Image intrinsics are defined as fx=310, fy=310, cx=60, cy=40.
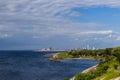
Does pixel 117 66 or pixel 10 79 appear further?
pixel 10 79

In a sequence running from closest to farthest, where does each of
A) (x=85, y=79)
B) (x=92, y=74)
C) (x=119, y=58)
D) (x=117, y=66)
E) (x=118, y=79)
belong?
(x=118, y=79) < (x=85, y=79) < (x=92, y=74) < (x=117, y=66) < (x=119, y=58)

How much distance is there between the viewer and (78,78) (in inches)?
2402

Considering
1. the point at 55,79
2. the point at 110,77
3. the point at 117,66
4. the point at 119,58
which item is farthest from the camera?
the point at 55,79

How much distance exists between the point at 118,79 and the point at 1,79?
220 ft

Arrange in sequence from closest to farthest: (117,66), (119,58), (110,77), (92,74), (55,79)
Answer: (110,77)
(92,74)
(117,66)
(119,58)
(55,79)

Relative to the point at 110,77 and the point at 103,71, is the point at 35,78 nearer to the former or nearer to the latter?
the point at 103,71

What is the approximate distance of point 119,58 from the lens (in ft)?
259

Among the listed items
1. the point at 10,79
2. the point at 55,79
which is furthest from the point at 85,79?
the point at 10,79

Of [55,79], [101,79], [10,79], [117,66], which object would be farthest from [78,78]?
[10,79]

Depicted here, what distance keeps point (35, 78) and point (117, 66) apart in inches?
1782

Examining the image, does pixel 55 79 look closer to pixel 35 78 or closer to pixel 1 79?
pixel 35 78

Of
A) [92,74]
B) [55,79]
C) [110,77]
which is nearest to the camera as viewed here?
[110,77]

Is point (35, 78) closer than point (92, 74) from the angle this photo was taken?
No

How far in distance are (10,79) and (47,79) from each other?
523 inches
